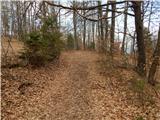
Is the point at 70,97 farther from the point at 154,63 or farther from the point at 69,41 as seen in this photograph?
the point at 69,41

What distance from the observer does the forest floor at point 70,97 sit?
31.6ft

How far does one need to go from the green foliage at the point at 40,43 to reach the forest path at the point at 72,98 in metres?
1.36

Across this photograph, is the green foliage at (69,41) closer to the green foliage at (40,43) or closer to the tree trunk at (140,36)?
the green foliage at (40,43)

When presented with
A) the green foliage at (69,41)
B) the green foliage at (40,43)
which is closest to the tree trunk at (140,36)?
the green foliage at (40,43)

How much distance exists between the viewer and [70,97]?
450 inches

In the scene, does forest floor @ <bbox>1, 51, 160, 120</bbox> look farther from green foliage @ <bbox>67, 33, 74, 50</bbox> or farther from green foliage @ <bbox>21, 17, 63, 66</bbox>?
green foliage @ <bbox>67, 33, 74, 50</bbox>

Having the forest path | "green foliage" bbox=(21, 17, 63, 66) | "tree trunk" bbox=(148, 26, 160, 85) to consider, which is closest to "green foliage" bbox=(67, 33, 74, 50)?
"green foliage" bbox=(21, 17, 63, 66)

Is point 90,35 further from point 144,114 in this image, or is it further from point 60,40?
point 144,114

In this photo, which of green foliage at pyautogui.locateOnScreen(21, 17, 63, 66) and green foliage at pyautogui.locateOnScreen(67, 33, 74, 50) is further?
green foliage at pyautogui.locateOnScreen(67, 33, 74, 50)

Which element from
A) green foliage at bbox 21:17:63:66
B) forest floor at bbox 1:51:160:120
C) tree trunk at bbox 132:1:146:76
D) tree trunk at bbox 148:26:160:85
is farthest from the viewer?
green foliage at bbox 21:17:63:66

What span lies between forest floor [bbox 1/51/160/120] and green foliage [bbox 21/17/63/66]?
0.71 m

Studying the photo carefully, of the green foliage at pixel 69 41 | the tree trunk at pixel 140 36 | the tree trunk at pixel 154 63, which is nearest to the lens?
the tree trunk at pixel 140 36

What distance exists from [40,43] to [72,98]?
5426 mm

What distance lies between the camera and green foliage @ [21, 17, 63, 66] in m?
15.3
